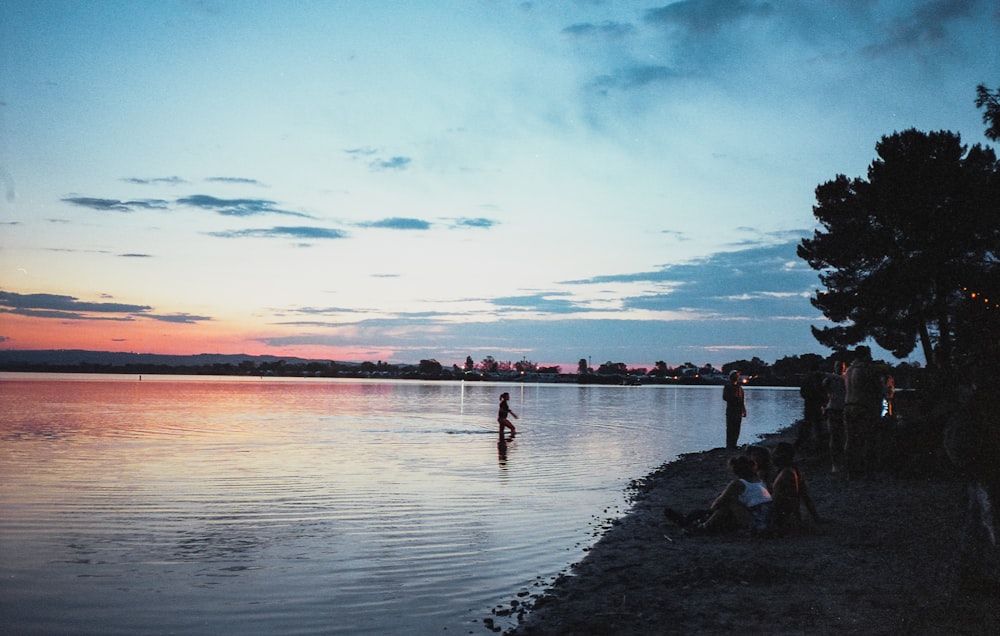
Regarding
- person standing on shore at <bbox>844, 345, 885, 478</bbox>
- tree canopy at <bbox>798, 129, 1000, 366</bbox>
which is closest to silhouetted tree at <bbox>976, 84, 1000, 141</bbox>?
person standing on shore at <bbox>844, 345, 885, 478</bbox>

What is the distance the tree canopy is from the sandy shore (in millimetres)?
24111

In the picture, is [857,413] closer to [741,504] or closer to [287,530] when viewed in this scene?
[741,504]

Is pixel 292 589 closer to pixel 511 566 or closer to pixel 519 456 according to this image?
pixel 511 566

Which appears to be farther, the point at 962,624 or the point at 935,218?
the point at 935,218

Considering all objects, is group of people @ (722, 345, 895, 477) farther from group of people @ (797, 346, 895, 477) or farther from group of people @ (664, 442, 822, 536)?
group of people @ (664, 442, 822, 536)

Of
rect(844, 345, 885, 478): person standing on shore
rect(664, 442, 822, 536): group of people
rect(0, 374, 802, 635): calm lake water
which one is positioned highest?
rect(844, 345, 885, 478): person standing on shore

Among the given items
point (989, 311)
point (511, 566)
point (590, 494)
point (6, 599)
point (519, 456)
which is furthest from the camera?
point (519, 456)

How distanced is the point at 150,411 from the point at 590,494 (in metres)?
40.2

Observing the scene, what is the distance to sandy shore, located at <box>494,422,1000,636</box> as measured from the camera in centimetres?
720

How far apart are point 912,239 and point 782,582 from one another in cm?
3177

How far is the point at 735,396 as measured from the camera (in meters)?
23.4

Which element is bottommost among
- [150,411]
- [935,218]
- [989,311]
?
[150,411]

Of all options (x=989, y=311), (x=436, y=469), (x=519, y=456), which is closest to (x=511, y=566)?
(x=436, y=469)

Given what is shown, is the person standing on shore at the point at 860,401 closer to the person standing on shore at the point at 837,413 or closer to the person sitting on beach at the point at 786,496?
the person standing on shore at the point at 837,413
